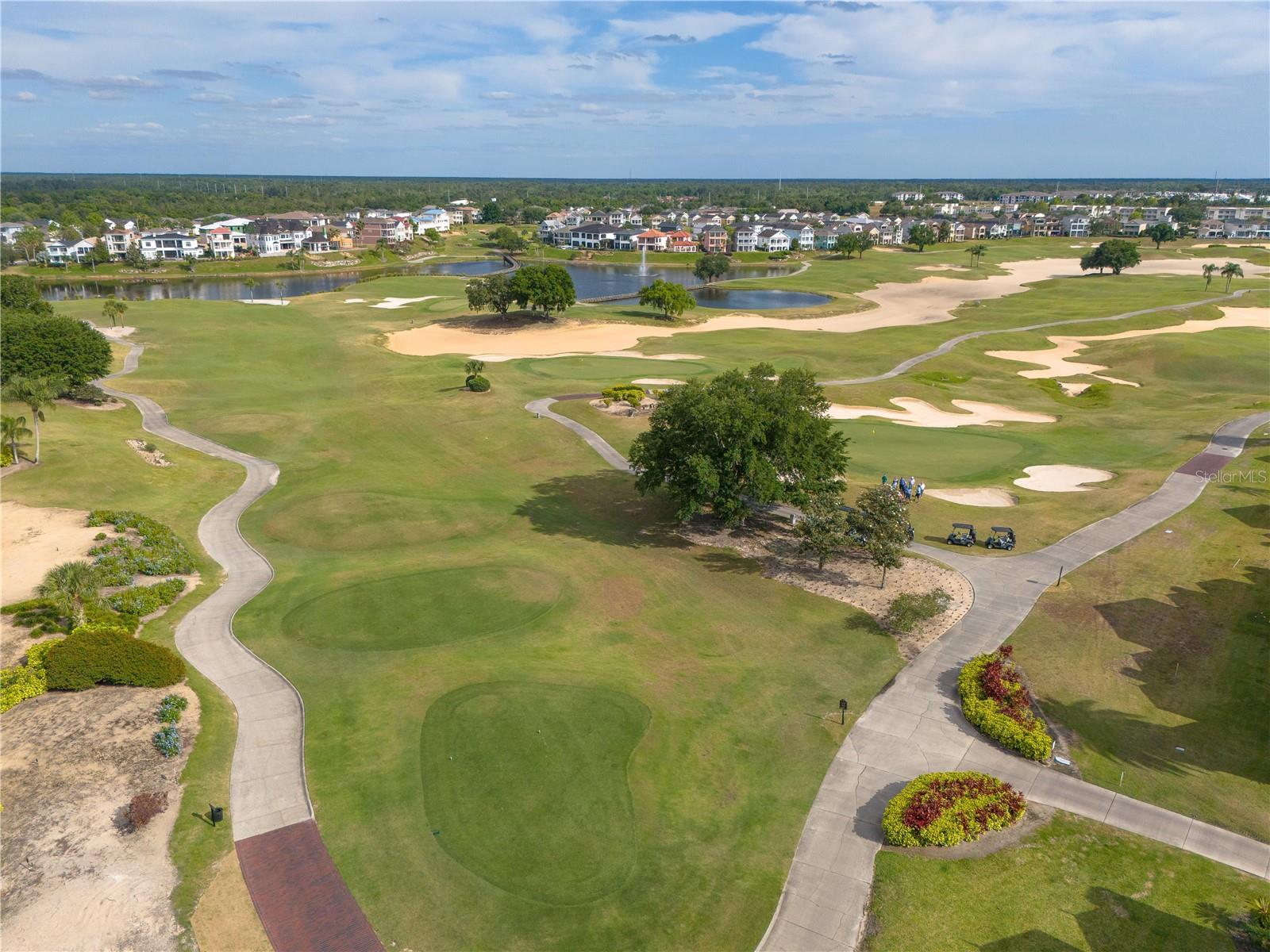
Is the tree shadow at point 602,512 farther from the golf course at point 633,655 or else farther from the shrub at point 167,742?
the shrub at point 167,742

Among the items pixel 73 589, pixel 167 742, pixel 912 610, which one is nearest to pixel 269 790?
pixel 167 742

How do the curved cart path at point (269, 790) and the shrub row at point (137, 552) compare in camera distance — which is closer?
the curved cart path at point (269, 790)

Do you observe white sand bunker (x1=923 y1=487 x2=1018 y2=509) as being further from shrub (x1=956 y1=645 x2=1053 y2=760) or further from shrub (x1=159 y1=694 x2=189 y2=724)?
shrub (x1=159 y1=694 x2=189 y2=724)

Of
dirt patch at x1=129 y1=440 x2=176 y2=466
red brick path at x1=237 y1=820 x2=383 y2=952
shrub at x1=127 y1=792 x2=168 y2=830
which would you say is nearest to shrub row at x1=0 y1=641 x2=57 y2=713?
shrub at x1=127 y1=792 x2=168 y2=830

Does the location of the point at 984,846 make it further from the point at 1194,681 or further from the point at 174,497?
the point at 174,497

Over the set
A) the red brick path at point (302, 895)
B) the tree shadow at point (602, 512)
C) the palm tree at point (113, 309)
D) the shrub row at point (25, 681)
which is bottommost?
the red brick path at point (302, 895)

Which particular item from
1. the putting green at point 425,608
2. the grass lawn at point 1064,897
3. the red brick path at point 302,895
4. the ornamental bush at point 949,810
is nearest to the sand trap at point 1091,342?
the putting green at point 425,608
